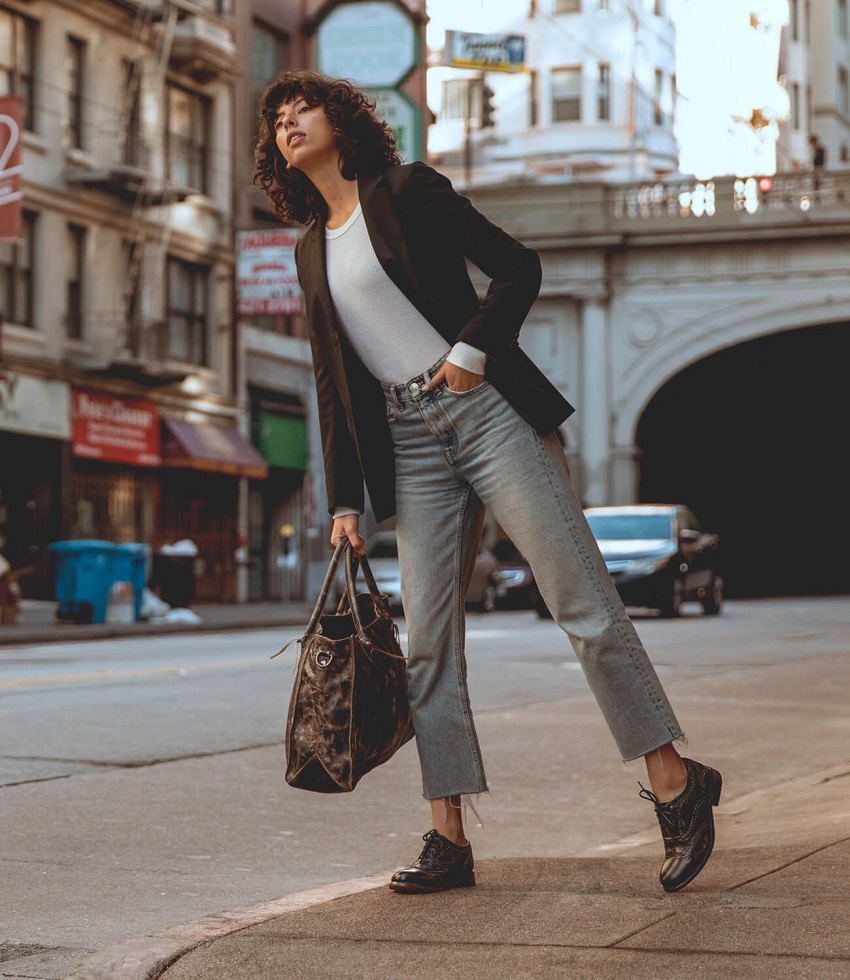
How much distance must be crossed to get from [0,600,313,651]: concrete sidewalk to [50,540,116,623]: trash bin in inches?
6.3

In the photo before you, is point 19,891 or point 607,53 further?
point 607,53

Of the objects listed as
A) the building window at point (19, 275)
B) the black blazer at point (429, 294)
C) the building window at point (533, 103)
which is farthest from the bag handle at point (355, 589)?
the building window at point (533, 103)

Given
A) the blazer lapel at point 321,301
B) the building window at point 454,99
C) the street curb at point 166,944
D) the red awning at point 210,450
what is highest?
the building window at point 454,99

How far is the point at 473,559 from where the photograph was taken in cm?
470

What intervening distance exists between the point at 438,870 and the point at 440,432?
1.06 meters

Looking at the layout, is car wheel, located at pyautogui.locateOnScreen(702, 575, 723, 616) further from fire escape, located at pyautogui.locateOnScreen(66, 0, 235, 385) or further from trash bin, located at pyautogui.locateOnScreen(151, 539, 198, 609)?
fire escape, located at pyautogui.locateOnScreen(66, 0, 235, 385)

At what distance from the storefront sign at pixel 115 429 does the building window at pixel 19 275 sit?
1809 mm

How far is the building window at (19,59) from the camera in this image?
2992 centimetres

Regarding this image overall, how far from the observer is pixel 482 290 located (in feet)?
148

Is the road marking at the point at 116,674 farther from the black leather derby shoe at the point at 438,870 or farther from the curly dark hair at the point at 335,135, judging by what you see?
the black leather derby shoe at the point at 438,870

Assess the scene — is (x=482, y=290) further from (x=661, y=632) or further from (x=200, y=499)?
(x=661, y=632)

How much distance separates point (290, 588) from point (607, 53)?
119 feet

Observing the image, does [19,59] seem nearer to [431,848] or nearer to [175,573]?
[175,573]

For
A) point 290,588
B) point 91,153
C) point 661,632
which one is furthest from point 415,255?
point 290,588
